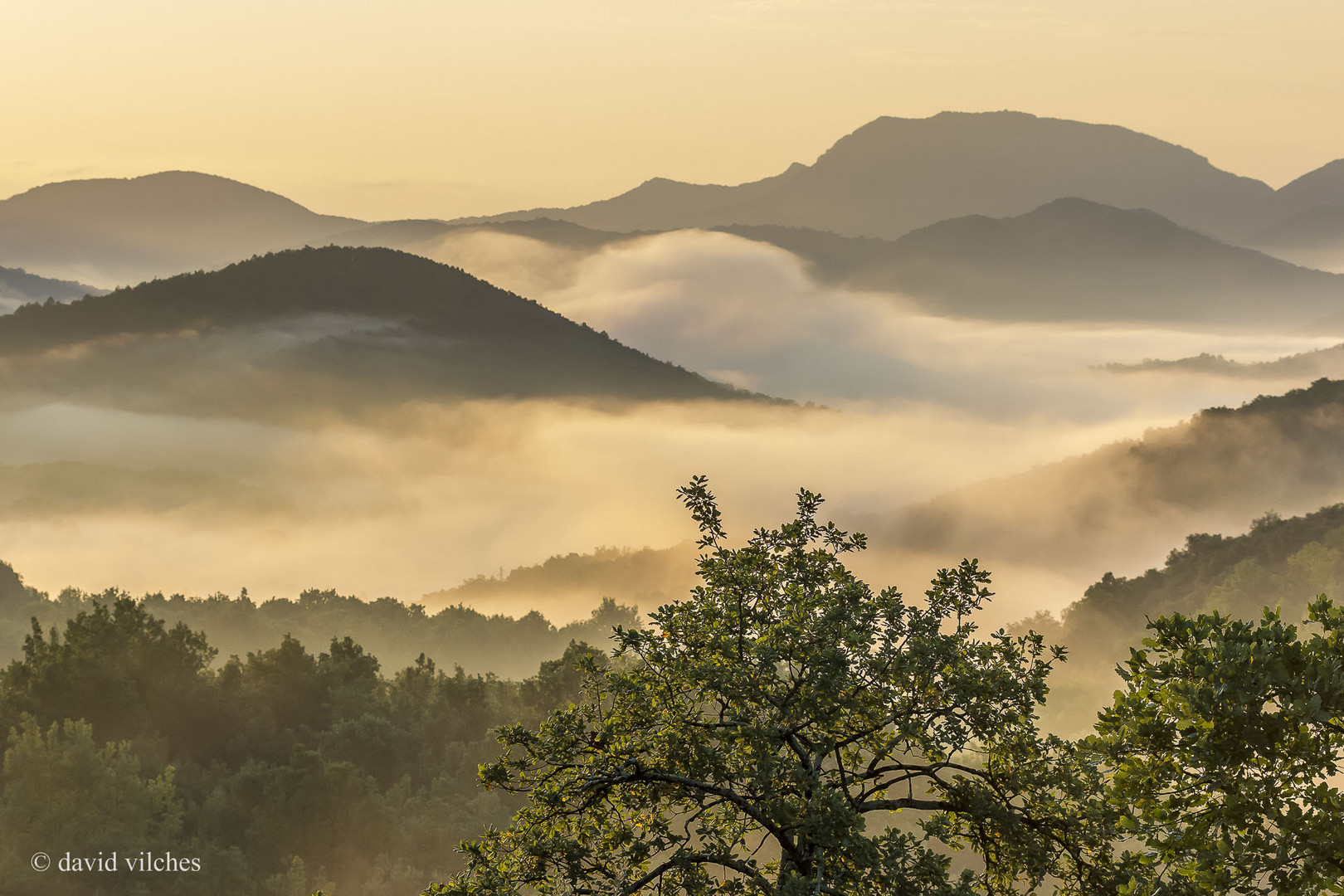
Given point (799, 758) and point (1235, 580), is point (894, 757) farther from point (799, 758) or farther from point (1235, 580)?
point (1235, 580)

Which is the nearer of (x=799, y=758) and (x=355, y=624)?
(x=799, y=758)

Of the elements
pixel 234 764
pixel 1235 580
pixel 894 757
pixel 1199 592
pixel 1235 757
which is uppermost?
pixel 1235 580

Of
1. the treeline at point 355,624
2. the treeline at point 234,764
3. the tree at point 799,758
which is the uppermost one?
the treeline at point 355,624

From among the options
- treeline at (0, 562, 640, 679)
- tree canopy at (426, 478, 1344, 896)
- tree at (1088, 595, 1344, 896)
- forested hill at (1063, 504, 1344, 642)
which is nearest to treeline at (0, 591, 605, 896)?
tree canopy at (426, 478, 1344, 896)

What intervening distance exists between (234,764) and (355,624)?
73.0 meters

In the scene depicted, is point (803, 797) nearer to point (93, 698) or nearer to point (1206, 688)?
point (1206, 688)

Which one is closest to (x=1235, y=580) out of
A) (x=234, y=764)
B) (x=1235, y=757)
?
(x=234, y=764)

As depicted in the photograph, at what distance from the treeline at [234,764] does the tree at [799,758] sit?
28.3 metres

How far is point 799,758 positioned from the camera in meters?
13.2

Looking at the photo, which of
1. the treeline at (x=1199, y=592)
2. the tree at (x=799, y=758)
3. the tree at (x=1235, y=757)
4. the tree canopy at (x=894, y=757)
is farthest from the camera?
the treeline at (x=1199, y=592)

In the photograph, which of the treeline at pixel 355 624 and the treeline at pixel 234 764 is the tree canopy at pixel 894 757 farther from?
the treeline at pixel 355 624

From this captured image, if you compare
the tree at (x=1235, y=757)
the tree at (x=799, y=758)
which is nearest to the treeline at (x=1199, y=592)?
the tree at (x=799, y=758)

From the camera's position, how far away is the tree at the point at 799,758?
12.3m

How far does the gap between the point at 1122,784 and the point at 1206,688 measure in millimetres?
1704
